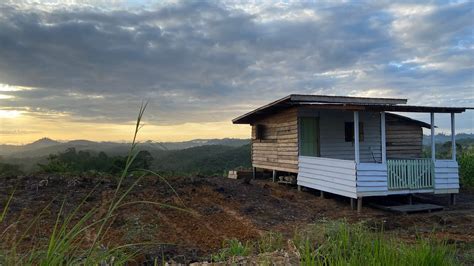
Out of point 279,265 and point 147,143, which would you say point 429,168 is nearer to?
point 279,265

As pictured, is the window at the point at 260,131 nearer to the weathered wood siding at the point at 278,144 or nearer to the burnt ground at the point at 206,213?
the weathered wood siding at the point at 278,144

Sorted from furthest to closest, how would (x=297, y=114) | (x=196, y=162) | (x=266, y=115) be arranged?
(x=196, y=162)
(x=266, y=115)
(x=297, y=114)

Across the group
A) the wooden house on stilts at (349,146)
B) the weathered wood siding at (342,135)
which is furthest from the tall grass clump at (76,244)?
the weathered wood siding at (342,135)

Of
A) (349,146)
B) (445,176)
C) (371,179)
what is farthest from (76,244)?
(349,146)

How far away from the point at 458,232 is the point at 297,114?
273 inches

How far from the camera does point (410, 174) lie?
1112 centimetres

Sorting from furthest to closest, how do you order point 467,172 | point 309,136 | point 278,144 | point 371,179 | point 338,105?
point 467,172 < point 278,144 < point 309,136 < point 338,105 < point 371,179

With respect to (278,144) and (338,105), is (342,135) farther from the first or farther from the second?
(338,105)

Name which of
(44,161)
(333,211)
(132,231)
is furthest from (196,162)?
(132,231)

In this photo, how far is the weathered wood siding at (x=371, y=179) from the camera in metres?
10.5

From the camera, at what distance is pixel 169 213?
9.71 metres

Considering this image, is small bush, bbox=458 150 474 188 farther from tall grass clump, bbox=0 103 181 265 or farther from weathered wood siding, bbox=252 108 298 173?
tall grass clump, bbox=0 103 181 265

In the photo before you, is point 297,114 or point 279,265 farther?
point 297,114

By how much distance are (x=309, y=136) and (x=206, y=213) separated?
5915 millimetres
